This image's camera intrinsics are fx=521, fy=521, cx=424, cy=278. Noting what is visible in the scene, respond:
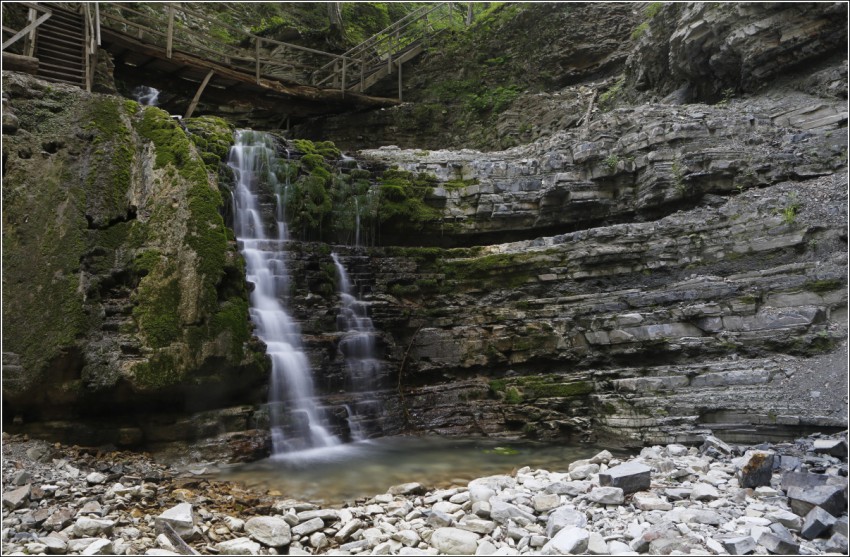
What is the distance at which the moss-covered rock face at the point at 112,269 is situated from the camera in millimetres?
6742

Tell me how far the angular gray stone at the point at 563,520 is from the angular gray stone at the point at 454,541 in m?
0.68

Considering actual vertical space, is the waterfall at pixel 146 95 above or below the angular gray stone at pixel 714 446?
above

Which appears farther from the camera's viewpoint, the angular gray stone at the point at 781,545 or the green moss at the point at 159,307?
the green moss at the point at 159,307

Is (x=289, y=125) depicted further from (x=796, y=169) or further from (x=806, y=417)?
(x=806, y=417)

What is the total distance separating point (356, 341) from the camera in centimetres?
1049

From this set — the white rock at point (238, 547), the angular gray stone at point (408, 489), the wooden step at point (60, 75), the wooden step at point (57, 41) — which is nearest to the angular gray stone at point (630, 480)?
the angular gray stone at point (408, 489)

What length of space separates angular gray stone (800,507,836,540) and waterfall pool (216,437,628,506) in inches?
134

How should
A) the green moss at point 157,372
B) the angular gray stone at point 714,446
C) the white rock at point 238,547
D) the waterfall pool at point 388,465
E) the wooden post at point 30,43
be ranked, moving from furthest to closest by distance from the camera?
1. the wooden post at point 30,43
2. the angular gray stone at point 714,446
3. the green moss at point 157,372
4. the waterfall pool at point 388,465
5. the white rock at point 238,547

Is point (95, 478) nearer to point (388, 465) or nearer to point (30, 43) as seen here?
point (388, 465)

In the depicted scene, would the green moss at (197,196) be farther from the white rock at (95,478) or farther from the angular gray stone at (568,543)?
the angular gray stone at (568,543)

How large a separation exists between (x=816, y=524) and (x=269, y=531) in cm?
472

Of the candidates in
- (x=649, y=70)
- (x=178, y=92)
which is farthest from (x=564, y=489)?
(x=178, y=92)

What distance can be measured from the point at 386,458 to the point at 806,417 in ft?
19.4

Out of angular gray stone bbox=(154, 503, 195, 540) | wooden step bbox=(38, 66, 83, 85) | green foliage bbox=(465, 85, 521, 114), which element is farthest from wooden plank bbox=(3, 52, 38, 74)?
green foliage bbox=(465, 85, 521, 114)
